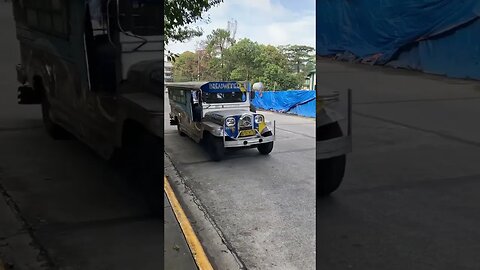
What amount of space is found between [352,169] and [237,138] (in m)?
3.71

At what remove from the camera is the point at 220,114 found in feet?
17.3

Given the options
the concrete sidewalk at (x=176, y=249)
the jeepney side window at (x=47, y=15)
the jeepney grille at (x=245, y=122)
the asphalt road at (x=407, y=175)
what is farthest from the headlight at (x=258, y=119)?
the jeepney side window at (x=47, y=15)

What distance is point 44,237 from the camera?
5.09 ft

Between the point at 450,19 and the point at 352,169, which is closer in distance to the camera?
the point at 450,19

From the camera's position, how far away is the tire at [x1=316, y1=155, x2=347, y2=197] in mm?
1663

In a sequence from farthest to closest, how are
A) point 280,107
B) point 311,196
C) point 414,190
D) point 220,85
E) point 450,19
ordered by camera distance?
1. point 280,107
2. point 220,85
3. point 311,196
4. point 414,190
5. point 450,19

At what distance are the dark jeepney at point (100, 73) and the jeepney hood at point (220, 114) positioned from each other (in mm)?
3502

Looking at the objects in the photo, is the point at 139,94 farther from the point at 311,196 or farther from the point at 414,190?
the point at 311,196

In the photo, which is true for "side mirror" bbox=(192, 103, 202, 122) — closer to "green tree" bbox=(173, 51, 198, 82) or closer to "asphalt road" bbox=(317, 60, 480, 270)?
"green tree" bbox=(173, 51, 198, 82)

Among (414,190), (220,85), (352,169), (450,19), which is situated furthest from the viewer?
(220,85)

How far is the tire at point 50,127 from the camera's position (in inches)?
63.6

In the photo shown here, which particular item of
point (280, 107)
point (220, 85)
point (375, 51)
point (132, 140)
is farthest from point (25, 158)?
point (280, 107)

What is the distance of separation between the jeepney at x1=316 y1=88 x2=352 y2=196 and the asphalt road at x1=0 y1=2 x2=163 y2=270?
0.81m

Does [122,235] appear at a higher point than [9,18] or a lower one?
lower
